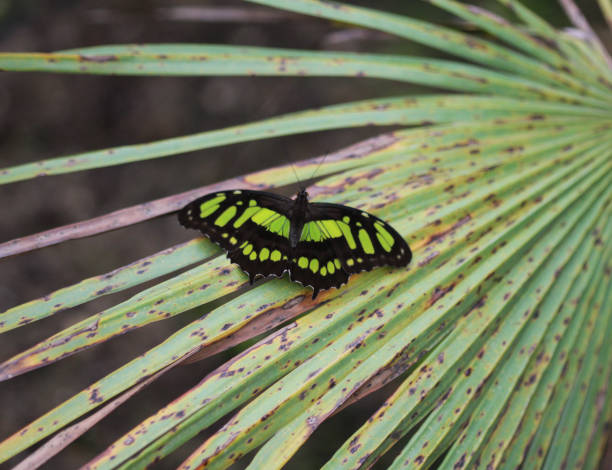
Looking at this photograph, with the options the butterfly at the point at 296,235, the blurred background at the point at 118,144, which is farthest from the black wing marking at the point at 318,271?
the blurred background at the point at 118,144

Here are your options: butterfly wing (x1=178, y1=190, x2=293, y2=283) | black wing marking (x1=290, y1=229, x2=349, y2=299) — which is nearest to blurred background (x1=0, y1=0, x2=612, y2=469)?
butterfly wing (x1=178, y1=190, x2=293, y2=283)

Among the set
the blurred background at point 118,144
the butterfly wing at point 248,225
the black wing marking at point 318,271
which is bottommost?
the black wing marking at point 318,271

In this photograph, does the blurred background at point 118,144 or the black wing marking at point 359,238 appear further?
the blurred background at point 118,144

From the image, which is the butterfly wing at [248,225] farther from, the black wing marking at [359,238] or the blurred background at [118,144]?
the blurred background at [118,144]

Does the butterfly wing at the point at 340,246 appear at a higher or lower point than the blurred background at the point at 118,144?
lower

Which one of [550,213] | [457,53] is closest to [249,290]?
[550,213]

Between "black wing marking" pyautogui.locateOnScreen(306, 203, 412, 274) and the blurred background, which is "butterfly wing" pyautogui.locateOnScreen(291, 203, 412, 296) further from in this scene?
the blurred background

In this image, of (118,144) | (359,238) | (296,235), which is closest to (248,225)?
(296,235)

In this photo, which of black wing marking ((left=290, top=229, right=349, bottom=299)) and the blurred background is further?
the blurred background
